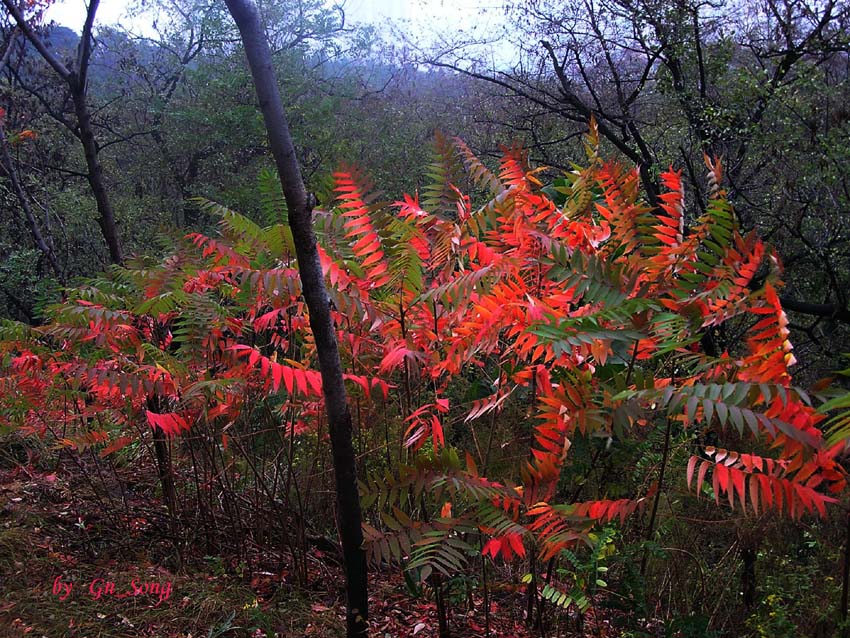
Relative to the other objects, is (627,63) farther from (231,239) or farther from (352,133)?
(231,239)

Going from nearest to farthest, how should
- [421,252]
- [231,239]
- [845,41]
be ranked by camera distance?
[421,252] < [231,239] < [845,41]

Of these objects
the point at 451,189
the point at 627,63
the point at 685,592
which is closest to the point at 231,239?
the point at 451,189

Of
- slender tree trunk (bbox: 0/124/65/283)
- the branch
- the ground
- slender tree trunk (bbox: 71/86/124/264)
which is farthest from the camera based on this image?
the branch

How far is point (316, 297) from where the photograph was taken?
2.16 meters

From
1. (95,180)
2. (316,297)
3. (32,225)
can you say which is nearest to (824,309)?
(316,297)

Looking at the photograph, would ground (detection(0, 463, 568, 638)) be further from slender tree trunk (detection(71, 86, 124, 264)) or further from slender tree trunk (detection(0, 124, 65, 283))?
slender tree trunk (detection(0, 124, 65, 283))

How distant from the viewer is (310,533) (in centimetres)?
371

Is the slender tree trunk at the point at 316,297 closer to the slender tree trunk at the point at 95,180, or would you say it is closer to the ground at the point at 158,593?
the ground at the point at 158,593

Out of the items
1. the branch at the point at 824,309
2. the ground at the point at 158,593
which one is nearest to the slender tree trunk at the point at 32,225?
the ground at the point at 158,593

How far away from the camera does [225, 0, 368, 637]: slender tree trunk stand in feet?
6.72

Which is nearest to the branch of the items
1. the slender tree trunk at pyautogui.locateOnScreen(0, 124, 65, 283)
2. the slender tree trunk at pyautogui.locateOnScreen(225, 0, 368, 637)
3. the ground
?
the ground

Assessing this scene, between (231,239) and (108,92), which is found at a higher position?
(108,92)

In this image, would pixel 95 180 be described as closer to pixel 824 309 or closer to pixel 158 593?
pixel 158 593

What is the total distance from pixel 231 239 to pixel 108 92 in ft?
45.0
